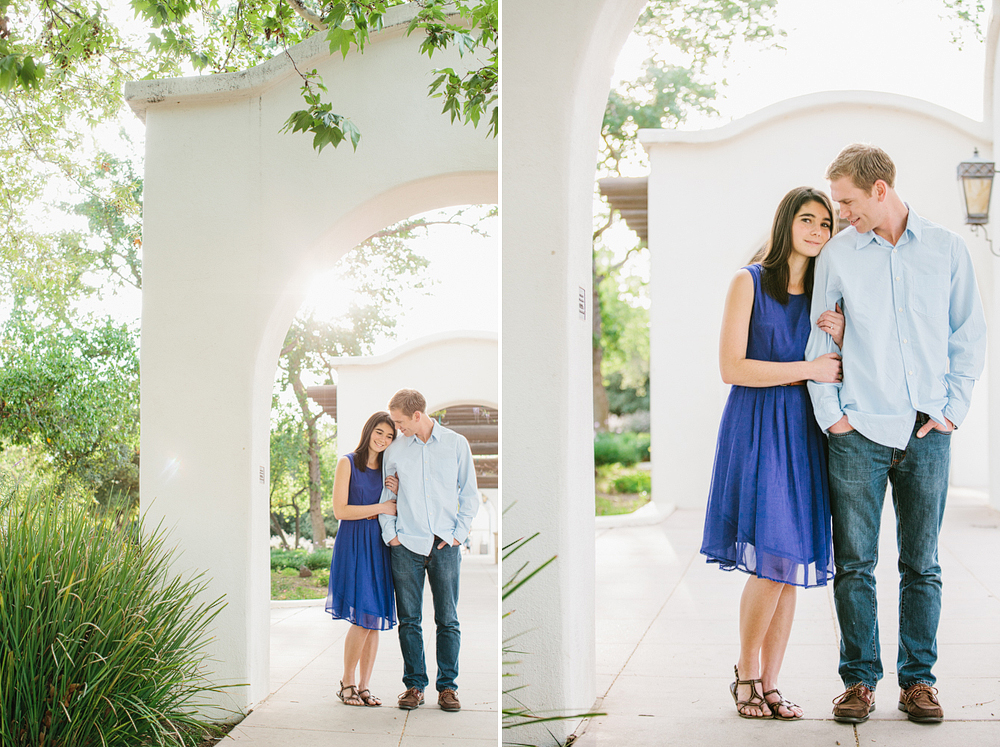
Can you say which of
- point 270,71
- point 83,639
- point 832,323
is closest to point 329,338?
point 270,71

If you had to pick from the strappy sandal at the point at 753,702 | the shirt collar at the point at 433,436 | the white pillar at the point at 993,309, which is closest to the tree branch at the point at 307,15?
the shirt collar at the point at 433,436

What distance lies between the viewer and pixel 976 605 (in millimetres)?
3385

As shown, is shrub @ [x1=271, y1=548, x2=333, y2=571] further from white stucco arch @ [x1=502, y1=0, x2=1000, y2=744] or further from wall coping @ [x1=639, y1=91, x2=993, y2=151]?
wall coping @ [x1=639, y1=91, x2=993, y2=151]

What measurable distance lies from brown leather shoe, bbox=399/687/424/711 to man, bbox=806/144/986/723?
1.15 meters

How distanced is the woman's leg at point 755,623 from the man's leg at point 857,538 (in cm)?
17

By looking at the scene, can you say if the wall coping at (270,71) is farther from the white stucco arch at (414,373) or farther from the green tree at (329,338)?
the white stucco arch at (414,373)

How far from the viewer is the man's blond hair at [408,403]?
2.73 meters

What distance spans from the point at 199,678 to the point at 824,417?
1776mm

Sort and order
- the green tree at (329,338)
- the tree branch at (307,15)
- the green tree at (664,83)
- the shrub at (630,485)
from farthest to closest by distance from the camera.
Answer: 1. the shrub at (630,485)
2. the green tree at (664,83)
3. the tree branch at (307,15)
4. the green tree at (329,338)

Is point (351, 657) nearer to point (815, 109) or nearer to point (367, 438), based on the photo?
point (367, 438)

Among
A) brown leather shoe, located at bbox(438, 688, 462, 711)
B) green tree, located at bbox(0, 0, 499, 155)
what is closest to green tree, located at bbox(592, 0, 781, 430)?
A: green tree, located at bbox(0, 0, 499, 155)

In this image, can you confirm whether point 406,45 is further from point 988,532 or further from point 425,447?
point 988,532

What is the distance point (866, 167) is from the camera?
2.24m

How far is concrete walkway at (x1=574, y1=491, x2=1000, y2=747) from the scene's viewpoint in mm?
2164
